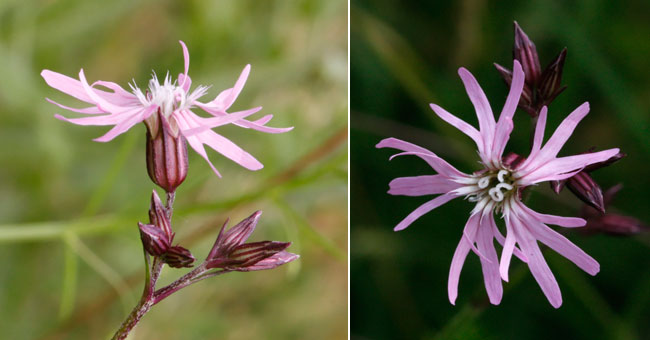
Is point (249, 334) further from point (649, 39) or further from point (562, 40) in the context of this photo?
point (649, 39)

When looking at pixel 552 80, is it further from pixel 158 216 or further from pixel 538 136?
pixel 158 216

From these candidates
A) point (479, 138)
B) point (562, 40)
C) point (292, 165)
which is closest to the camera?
point (479, 138)

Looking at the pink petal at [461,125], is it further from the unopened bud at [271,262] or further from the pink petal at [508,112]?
the unopened bud at [271,262]

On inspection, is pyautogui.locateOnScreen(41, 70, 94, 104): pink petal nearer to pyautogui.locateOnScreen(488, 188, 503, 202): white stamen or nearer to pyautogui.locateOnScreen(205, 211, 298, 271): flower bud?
pyautogui.locateOnScreen(205, 211, 298, 271): flower bud

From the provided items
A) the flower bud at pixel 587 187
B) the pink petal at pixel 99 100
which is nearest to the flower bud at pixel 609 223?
the flower bud at pixel 587 187

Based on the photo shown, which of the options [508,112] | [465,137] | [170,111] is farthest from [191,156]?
[508,112]

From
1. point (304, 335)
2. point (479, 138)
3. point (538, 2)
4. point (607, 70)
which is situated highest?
point (538, 2)

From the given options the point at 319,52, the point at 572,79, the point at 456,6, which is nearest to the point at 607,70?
the point at 572,79
